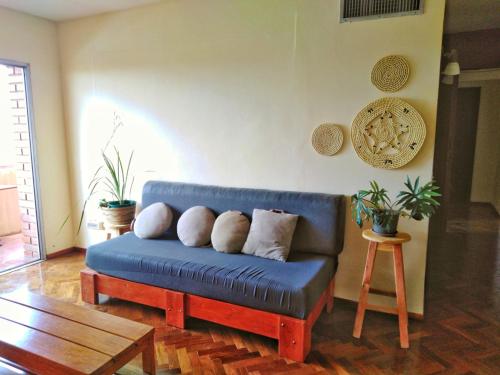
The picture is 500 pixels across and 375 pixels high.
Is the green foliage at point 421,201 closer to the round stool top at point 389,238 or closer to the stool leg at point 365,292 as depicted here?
the round stool top at point 389,238

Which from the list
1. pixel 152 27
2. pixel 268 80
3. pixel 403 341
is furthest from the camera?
pixel 152 27

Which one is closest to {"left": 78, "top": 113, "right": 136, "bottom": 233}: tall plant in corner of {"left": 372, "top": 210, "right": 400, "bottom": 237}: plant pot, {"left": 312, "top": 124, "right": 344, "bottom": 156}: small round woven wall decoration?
{"left": 312, "top": 124, "right": 344, "bottom": 156}: small round woven wall decoration

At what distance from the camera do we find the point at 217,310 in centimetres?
230

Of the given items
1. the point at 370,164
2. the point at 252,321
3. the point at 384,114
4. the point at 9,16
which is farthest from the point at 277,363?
the point at 9,16

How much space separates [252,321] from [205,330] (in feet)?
1.40

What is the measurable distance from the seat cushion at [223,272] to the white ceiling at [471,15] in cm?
265

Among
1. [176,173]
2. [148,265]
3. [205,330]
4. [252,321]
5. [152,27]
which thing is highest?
[152,27]

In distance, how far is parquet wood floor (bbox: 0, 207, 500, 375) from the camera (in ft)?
6.68

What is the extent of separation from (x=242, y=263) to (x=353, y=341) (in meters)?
0.87

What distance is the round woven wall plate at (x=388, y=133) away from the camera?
241 cm

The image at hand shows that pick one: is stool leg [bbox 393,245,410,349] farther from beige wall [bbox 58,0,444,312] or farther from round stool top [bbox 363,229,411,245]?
beige wall [bbox 58,0,444,312]

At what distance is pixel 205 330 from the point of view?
2.44 m

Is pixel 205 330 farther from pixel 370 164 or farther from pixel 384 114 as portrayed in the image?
pixel 384 114

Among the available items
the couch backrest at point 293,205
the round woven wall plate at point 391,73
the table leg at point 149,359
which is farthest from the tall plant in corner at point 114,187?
the round woven wall plate at point 391,73
